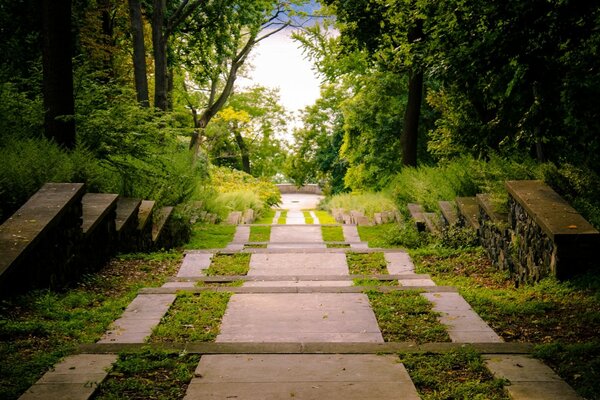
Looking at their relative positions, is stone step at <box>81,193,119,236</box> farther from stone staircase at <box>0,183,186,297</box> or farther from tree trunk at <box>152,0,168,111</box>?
tree trunk at <box>152,0,168,111</box>

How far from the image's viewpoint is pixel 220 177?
2944 centimetres

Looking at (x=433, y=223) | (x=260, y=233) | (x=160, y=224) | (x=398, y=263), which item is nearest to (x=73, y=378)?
(x=398, y=263)

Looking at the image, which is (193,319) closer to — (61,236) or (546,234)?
(61,236)

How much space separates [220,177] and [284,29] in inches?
328

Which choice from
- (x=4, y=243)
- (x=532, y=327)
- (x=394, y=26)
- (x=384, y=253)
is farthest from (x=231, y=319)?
(x=394, y=26)

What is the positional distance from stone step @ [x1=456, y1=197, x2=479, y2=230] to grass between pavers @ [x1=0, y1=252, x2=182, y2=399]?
4.74m

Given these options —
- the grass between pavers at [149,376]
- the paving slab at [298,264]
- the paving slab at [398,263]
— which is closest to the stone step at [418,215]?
the paving slab at [398,263]

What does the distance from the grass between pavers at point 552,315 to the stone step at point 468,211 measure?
150 centimetres

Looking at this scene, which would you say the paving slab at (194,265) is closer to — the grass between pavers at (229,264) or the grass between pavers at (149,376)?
the grass between pavers at (229,264)

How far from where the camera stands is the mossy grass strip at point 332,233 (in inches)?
492

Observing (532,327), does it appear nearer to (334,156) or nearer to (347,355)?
(347,355)

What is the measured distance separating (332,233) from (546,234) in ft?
24.8

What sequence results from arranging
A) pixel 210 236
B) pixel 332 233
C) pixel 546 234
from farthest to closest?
pixel 332 233 → pixel 210 236 → pixel 546 234

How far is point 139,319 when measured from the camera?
5160 millimetres
